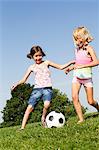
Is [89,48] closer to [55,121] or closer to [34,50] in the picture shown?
A: [34,50]

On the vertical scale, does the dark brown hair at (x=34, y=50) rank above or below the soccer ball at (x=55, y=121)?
above

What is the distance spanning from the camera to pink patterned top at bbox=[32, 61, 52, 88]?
13812mm

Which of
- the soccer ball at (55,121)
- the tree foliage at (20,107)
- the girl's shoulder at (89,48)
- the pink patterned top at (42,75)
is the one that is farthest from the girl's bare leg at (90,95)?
the tree foliage at (20,107)

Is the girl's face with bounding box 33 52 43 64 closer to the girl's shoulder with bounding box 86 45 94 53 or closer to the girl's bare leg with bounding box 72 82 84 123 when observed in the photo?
the girl's bare leg with bounding box 72 82 84 123

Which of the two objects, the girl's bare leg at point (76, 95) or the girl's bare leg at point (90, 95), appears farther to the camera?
the girl's bare leg at point (76, 95)

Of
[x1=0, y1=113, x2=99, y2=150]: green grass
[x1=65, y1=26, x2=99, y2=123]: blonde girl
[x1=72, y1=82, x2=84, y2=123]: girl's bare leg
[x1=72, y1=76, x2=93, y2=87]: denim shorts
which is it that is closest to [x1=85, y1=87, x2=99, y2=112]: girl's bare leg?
[x1=65, y1=26, x2=99, y2=123]: blonde girl

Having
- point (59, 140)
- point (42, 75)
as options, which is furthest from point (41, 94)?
point (59, 140)

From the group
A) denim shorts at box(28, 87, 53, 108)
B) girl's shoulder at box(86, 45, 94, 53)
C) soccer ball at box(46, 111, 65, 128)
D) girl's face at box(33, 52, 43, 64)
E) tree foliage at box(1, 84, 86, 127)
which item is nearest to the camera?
soccer ball at box(46, 111, 65, 128)

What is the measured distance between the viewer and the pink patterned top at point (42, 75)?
45.3 feet

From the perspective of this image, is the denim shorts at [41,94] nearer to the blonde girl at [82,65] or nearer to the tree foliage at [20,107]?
the blonde girl at [82,65]

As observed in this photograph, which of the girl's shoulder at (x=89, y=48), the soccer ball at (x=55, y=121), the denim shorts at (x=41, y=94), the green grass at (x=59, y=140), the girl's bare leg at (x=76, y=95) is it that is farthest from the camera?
the denim shorts at (x=41, y=94)

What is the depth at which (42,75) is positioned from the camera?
14.0 meters

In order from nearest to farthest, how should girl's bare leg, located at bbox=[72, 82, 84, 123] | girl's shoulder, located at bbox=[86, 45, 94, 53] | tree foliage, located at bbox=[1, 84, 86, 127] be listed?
girl's shoulder, located at bbox=[86, 45, 94, 53], girl's bare leg, located at bbox=[72, 82, 84, 123], tree foliage, located at bbox=[1, 84, 86, 127]

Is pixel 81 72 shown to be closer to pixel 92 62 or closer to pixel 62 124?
pixel 92 62
